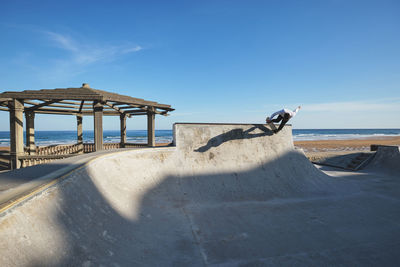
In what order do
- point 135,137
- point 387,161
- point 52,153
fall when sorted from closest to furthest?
point 52,153, point 387,161, point 135,137

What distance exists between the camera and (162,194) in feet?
21.3

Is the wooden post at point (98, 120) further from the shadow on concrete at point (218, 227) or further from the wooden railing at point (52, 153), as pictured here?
the shadow on concrete at point (218, 227)

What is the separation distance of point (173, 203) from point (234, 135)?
4.13m

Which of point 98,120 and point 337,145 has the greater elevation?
point 98,120

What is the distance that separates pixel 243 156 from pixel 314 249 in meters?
4.82

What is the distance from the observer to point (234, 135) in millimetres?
8633

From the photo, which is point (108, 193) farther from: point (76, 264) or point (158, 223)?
point (76, 264)

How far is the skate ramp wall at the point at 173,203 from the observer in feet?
8.50

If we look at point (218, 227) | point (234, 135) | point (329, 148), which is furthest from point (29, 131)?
point (329, 148)

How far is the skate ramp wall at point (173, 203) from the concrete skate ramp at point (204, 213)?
21 mm

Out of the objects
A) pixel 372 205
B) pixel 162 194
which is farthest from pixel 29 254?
pixel 372 205

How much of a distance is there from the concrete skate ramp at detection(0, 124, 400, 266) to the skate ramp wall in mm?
21

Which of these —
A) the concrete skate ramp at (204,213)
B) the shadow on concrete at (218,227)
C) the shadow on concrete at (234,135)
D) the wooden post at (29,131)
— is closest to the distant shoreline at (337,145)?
the shadow on concrete at (234,135)

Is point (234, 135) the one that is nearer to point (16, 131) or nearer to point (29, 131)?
point (16, 131)
